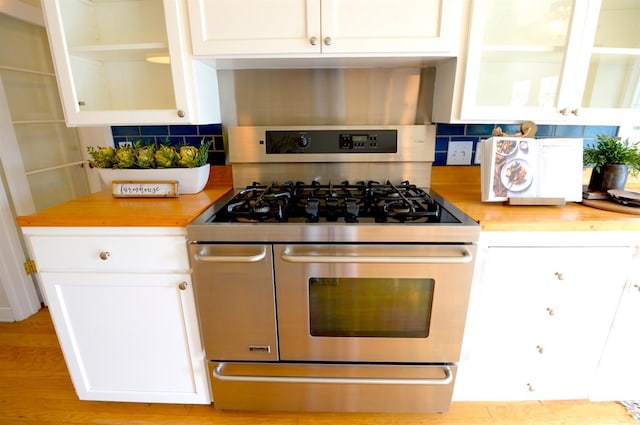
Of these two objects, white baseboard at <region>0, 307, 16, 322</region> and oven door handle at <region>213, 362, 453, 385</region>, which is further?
white baseboard at <region>0, 307, 16, 322</region>

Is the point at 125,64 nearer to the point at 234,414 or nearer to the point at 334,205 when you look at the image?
the point at 334,205

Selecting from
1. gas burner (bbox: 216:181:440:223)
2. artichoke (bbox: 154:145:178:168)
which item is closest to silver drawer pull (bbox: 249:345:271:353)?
gas burner (bbox: 216:181:440:223)

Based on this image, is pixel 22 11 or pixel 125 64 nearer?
pixel 125 64

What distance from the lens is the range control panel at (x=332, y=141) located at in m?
1.49

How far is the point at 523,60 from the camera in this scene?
1258mm

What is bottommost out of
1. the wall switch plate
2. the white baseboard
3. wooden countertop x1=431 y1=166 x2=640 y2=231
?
the white baseboard

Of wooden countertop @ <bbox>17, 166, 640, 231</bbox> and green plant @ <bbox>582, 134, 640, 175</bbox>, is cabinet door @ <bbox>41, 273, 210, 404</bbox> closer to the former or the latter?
wooden countertop @ <bbox>17, 166, 640, 231</bbox>

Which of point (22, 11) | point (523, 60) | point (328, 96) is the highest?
point (22, 11)

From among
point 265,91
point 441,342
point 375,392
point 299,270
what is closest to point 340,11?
point 265,91

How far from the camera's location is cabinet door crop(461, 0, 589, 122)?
1.16 m

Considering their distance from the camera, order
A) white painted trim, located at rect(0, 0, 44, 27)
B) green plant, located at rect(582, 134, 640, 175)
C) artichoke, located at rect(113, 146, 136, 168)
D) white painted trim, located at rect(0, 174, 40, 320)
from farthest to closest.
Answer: white painted trim, located at rect(0, 174, 40, 320) < white painted trim, located at rect(0, 0, 44, 27) < artichoke, located at rect(113, 146, 136, 168) < green plant, located at rect(582, 134, 640, 175)

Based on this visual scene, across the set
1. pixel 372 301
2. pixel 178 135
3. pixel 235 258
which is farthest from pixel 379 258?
pixel 178 135

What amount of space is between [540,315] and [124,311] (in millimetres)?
1624

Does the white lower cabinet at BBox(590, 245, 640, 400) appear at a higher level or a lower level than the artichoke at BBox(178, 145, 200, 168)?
lower
